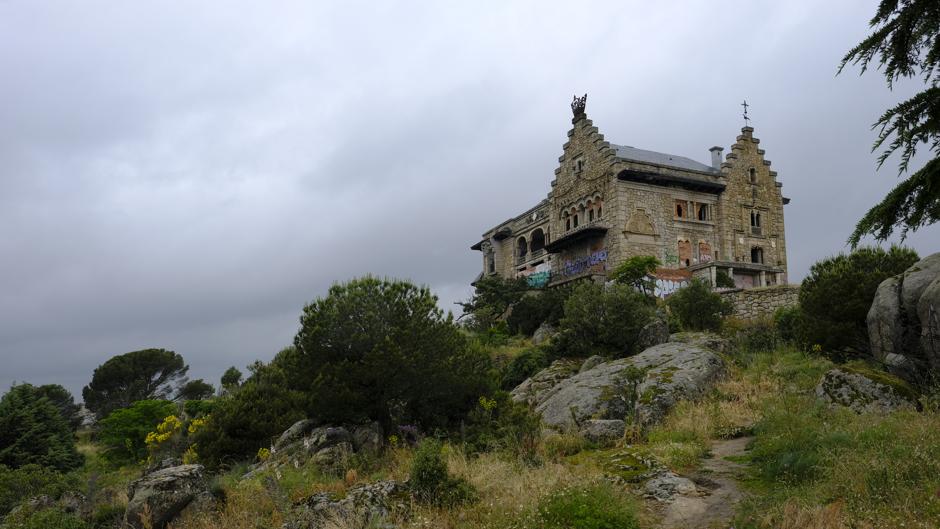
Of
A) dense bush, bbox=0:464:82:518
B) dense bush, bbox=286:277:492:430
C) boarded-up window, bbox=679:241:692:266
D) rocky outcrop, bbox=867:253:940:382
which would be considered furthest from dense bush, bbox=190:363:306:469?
boarded-up window, bbox=679:241:692:266

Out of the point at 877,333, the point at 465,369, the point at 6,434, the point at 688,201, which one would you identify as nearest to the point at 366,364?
the point at 465,369

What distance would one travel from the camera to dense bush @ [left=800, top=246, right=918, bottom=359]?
16.9m

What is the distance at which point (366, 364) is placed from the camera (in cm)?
1441

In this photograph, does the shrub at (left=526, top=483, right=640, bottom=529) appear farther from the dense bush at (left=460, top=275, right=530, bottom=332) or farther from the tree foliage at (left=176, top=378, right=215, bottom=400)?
the tree foliage at (left=176, top=378, right=215, bottom=400)

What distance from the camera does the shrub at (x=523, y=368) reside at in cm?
2525

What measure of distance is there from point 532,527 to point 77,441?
1901 inches

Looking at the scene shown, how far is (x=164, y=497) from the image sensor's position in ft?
32.4

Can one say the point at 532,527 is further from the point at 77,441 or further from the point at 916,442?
the point at 77,441

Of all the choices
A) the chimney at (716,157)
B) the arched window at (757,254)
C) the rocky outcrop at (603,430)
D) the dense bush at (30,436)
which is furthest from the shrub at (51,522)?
the chimney at (716,157)

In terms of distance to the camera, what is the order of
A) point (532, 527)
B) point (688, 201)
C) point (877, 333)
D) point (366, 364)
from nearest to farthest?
point (532, 527)
point (877, 333)
point (366, 364)
point (688, 201)

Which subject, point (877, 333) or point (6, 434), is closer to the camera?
A: point (877, 333)

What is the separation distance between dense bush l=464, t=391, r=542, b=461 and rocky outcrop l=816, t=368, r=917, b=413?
5.57 m

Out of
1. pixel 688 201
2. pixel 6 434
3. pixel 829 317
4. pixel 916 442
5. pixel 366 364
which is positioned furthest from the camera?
pixel 688 201

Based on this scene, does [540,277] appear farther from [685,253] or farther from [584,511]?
[584,511]
